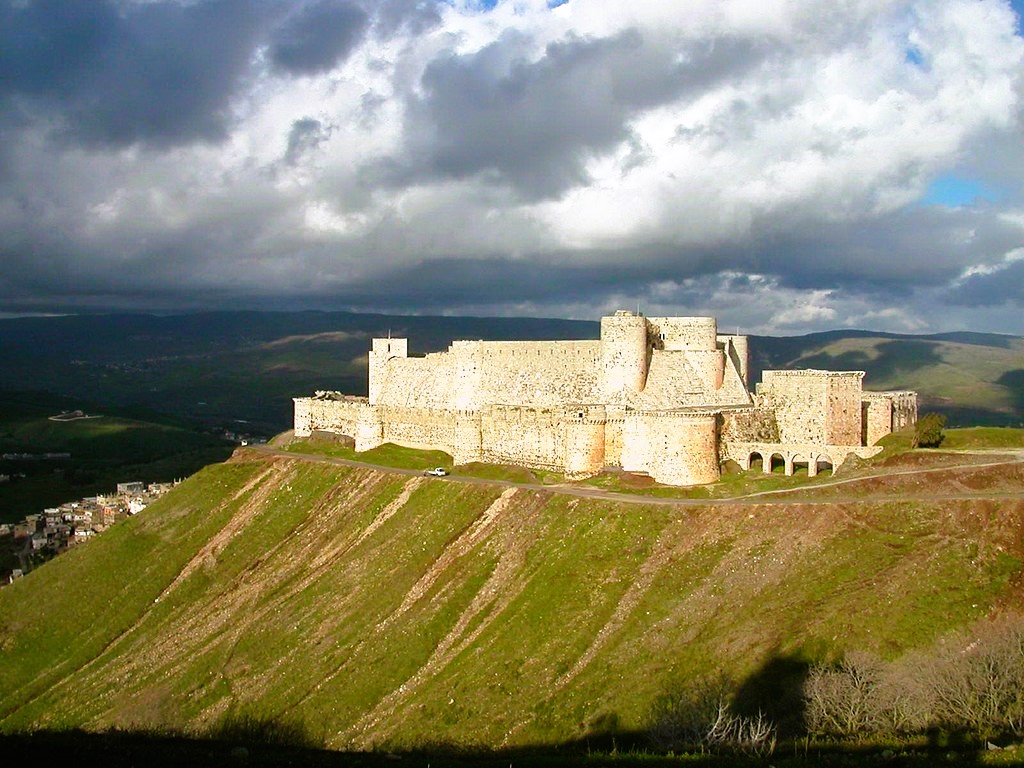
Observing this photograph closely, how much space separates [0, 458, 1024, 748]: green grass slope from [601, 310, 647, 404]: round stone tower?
12217 mm

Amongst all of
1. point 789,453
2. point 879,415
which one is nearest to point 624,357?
point 789,453

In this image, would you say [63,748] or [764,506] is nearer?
[63,748]

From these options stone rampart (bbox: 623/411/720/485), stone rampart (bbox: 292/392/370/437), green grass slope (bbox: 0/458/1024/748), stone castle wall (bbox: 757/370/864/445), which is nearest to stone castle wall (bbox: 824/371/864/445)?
stone castle wall (bbox: 757/370/864/445)

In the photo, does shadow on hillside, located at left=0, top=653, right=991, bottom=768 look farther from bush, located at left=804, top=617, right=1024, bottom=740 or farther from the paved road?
the paved road

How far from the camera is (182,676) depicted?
5859 cm

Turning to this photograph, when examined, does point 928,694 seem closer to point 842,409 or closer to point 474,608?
point 474,608

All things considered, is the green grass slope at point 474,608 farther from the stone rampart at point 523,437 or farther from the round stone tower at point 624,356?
the round stone tower at point 624,356

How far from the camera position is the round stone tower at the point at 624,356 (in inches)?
2776

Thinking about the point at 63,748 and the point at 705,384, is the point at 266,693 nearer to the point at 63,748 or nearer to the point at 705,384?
the point at 63,748

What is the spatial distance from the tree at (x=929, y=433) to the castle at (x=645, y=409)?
9.93 ft

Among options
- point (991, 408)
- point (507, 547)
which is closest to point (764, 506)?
point (507, 547)

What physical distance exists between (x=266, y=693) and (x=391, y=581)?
10.6m

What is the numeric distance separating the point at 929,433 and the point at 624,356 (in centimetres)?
2241

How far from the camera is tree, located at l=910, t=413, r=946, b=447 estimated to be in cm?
5853
